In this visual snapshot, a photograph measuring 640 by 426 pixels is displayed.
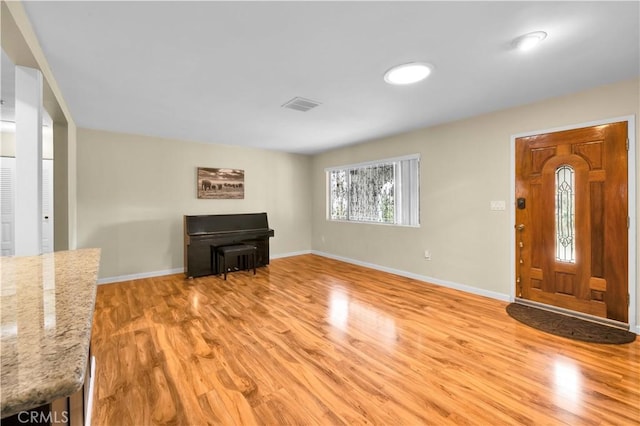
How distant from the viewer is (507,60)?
2297 mm

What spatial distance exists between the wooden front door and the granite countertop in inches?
Answer: 157

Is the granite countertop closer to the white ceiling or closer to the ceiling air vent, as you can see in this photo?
the white ceiling

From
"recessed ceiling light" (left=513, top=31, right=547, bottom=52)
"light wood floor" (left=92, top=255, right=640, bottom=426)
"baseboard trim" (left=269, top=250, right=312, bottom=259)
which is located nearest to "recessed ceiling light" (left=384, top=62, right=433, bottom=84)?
"recessed ceiling light" (left=513, top=31, right=547, bottom=52)

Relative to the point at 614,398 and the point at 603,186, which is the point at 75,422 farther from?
the point at 603,186

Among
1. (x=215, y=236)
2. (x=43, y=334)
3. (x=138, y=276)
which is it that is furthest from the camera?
(x=215, y=236)

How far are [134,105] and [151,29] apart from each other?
5.73ft

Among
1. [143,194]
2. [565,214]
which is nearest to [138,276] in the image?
[143,194]

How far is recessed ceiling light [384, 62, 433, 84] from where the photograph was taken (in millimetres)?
2385

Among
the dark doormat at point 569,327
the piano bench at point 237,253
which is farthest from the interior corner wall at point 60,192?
the dark doormat at point 569,327

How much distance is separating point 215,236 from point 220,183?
3.76 feet

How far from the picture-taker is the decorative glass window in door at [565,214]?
9.84 ft

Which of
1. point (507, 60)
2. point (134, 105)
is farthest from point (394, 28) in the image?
point (134, 105)

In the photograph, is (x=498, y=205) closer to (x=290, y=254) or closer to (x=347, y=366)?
(x=347, y=366)

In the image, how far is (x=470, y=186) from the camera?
12.6 ft
